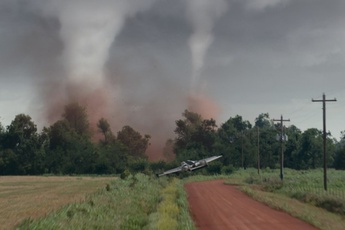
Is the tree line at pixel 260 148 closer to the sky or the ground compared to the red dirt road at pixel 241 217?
closer to the sky

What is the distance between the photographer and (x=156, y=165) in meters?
106

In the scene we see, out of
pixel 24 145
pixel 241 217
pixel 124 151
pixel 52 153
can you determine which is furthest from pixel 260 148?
pixel 241 217

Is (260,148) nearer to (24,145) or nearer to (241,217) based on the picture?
(24,145)

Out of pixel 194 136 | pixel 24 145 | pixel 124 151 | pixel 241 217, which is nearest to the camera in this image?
pixel 241 217

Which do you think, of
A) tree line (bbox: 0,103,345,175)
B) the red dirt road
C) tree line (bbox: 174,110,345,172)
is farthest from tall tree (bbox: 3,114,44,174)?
the red dirt road

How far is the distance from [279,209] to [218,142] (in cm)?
9288

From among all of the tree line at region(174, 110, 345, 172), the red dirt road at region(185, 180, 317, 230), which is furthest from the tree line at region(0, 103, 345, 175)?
the red dirt road at region(185, 180, 317, 230)

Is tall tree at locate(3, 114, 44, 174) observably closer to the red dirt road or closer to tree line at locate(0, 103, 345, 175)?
tree line at locate(0, 103, 345, 175)

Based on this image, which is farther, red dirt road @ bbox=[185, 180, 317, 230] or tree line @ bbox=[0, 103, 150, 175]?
tree line @ bbox=[0, 103, 150, 175]

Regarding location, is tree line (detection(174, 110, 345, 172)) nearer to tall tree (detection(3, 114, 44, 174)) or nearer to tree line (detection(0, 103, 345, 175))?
tree line (detection(0, 103, 345, 175))

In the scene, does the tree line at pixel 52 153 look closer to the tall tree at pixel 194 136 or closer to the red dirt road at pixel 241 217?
the tall tree at pixel 194 136

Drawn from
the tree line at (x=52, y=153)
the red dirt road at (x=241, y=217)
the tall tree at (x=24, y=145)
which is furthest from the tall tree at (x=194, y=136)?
the red dirt road at (x=241, y=217)

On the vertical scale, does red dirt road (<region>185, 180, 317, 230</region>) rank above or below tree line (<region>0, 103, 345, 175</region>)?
below

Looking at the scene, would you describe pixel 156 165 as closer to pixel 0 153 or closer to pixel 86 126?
pixel 0 153
